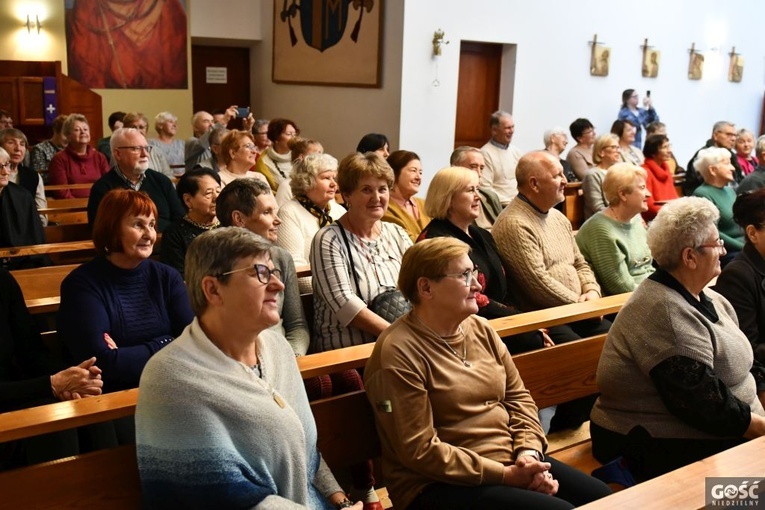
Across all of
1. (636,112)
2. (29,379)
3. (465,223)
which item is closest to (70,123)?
(465,223)

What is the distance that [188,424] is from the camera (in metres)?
1.81

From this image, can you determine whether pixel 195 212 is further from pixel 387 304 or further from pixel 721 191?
pixel 721 191

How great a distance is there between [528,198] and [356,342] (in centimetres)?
126

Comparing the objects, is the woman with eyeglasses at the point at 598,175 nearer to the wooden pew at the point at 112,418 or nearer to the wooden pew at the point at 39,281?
the wooden pew at the point at 39,281

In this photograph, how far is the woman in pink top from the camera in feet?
23.1

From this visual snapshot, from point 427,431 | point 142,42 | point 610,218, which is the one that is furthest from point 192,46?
point 427,431

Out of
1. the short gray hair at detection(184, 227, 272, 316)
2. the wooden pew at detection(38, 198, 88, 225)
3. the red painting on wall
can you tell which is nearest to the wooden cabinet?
the red painting on wall

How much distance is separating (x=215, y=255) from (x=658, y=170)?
5878 millimetres

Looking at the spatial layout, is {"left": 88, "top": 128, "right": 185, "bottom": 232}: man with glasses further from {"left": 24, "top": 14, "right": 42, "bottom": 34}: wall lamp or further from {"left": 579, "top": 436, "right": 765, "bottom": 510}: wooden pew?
{"left": 24, "top": 14, "right": 42, "bottom": 34}: wall lamp

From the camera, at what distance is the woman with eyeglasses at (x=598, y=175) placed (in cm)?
661

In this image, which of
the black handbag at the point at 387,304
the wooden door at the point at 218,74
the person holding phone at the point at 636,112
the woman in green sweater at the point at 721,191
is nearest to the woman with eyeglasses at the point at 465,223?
the black handbag at the point at 387,304

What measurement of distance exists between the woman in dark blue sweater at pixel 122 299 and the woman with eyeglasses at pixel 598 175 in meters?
4.22

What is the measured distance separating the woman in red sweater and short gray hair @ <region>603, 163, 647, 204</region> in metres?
2.74

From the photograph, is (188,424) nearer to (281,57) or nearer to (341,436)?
(341,436)
